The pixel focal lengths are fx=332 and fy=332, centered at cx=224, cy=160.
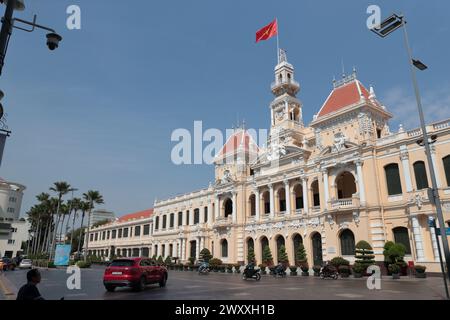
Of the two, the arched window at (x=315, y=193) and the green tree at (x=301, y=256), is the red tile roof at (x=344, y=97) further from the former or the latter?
the green tree at (x=301, y=256)

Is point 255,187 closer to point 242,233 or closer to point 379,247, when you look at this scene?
point 242,233

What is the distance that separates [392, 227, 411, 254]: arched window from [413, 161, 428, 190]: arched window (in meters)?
3.81

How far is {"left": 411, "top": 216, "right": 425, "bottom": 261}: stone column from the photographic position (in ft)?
84.4

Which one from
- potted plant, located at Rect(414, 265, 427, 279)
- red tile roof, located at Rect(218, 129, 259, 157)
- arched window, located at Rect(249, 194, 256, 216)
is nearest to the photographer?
potted plant, located at Rect(414, 265, 427, 279)

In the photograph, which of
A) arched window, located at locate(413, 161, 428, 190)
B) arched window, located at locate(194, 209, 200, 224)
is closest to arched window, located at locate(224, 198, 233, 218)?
arched window, located at locate(194, 209, 200, 224)

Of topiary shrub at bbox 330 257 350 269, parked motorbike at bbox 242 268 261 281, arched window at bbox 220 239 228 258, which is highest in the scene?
arched window at bbox 220 239 228 258

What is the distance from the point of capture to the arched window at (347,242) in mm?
30359

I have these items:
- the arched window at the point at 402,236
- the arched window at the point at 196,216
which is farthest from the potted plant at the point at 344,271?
the arched window at the point at 196,216

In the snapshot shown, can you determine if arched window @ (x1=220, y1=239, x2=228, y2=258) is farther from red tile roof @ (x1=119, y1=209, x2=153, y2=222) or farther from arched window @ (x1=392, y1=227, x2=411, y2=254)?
red tile roof @ (x1=119, y1=209, x2=153, y2=222)

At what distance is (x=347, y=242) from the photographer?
30.8 metres

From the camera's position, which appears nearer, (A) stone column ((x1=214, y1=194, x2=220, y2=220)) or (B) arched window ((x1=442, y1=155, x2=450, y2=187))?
(B) arched window ((x1=442, y1=155, x2=450, y2=187))

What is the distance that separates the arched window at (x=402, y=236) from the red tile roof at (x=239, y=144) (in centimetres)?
2428

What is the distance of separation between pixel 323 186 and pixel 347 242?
5973 mm

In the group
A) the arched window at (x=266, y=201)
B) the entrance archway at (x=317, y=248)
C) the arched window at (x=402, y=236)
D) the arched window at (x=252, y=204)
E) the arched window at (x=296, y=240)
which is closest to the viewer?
the arched window at (x=402, y=236)
